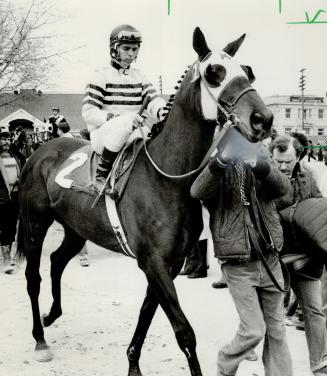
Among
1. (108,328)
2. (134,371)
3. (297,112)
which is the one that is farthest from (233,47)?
(297,112)

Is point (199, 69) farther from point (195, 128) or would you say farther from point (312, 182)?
point (312, 182)

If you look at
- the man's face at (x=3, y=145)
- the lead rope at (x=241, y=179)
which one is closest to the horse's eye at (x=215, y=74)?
the lead rope at (x=241, y=179)

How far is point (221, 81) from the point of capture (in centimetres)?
341

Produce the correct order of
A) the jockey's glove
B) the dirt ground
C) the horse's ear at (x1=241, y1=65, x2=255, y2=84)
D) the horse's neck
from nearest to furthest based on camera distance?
the horse's ear at (x1=241, y1=65, x2=255, y2=84), the horse's neck, the jockey's glove, the dirt ground

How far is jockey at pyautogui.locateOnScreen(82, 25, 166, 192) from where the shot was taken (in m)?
4.39

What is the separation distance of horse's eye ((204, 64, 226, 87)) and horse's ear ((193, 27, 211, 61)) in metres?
0.16

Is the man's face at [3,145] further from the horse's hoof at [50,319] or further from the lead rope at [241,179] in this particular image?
the lead rope at [241,179]

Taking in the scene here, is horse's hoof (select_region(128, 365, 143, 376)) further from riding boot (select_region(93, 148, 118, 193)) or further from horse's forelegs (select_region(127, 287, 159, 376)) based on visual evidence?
riding boot (select_region(93, 148, 118, 193))

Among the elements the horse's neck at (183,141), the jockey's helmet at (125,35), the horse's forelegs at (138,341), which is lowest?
the horse's forelegs at (138,341)

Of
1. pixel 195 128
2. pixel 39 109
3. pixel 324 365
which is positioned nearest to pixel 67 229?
pixel 195 128

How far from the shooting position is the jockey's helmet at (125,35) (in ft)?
14.6

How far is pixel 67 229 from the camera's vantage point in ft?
18.9

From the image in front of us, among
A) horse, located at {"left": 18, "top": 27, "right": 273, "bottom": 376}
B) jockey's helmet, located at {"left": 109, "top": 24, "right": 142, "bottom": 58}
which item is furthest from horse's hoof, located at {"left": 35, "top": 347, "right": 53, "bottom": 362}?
jockey's helmet, located at {"left": 109, "top": 24, "right": 142, "bottom": 58}

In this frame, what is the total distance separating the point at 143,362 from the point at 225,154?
2.37m
